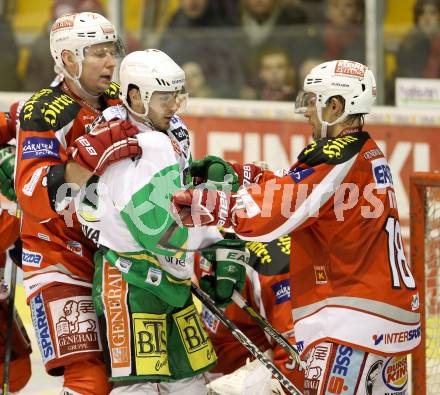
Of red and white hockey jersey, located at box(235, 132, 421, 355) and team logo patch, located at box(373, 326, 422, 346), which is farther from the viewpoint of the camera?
team logo patch, located at box(373, 326, 422, 346)

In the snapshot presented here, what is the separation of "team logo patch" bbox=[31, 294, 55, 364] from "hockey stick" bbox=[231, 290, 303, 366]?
0.67 metres

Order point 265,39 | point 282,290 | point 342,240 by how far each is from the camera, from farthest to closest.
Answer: point 265,39 → point 282,290 → point 342,240

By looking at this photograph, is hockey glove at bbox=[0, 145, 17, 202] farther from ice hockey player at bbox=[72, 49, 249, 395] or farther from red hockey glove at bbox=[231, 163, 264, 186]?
red hockey glove at bbox=[231, 163, 264, 186]

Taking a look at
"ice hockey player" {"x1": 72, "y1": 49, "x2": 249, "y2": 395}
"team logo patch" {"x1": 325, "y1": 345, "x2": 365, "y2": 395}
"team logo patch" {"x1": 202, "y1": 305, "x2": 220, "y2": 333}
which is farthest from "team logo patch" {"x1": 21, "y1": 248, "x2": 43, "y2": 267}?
"team logo patch" {"x1": 325, "y1": 345, "x2": 365, "y2": 395}

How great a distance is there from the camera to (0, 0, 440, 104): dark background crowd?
686cm

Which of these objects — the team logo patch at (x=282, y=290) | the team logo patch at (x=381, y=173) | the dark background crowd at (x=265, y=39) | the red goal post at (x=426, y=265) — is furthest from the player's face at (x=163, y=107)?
the dark background crowd at (x=265, y=39)

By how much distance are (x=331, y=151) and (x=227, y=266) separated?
2.48 ft

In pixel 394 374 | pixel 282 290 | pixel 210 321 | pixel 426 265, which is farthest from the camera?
pixel 210 321

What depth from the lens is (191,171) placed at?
4.51 metres

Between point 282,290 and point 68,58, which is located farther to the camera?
point 282,290

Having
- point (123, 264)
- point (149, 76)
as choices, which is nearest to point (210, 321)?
point (123, 264)

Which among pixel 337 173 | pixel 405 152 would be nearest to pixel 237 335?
pixel 337 173

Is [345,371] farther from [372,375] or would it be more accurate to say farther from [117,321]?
[117,321]

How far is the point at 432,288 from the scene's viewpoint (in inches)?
200
